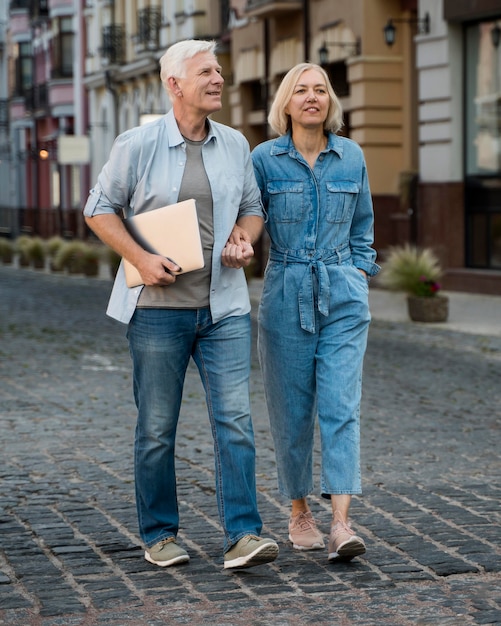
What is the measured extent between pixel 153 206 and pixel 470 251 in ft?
58.9

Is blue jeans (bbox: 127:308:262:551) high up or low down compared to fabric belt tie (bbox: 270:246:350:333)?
down

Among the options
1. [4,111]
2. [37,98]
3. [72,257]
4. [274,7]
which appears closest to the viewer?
[274,7]

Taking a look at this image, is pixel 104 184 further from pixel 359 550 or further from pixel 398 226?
pixel 398 226

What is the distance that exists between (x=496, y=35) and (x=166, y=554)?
17.8 metres

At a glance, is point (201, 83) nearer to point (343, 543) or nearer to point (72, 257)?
point (343, 543)

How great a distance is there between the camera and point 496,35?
2258cm

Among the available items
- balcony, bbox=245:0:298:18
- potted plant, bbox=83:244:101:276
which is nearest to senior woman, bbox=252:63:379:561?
balcony, bbox=245:0:298:18

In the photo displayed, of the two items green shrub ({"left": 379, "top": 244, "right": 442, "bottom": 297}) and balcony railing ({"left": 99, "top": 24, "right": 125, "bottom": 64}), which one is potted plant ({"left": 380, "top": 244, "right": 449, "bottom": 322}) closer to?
green shrub ({"left": 379, "top": 244, "right": 442, "bottom": 297})

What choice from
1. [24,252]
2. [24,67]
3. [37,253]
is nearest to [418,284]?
[37,253]

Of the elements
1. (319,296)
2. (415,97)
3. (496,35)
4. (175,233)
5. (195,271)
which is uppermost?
(496,35)

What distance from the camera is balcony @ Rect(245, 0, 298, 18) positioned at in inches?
1139

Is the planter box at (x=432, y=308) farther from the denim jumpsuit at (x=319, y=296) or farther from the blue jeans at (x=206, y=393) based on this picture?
the blue jeans at (x=206, y=393)

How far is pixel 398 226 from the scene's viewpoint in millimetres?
25203

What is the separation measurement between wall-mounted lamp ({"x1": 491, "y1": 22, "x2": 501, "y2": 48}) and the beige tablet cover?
17.6 metres
